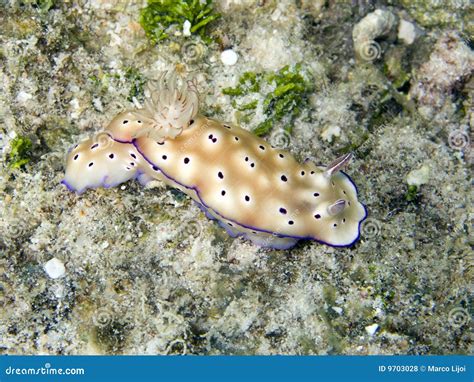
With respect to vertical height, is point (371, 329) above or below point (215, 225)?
below

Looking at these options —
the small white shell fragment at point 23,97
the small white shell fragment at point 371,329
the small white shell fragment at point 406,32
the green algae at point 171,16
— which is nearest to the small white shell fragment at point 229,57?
the green algae at point 171,16

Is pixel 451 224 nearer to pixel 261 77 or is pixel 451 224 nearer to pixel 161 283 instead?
pixel 261 77

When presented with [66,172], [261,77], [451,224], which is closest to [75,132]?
[66,172]

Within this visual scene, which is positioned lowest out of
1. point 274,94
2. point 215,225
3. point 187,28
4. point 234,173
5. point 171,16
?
point 215,225

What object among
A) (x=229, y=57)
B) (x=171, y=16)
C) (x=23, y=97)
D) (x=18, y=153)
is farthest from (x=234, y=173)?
(x=23, y=97)

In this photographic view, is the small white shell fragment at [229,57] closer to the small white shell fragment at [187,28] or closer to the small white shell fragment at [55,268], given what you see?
the small white shell fragment at [187,28]

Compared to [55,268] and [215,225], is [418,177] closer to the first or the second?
[215,225]

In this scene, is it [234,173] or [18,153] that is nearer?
[234,173]

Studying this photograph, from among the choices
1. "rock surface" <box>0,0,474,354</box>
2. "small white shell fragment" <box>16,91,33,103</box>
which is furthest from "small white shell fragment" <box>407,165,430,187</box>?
"small white shell fragment" <box>16,91,33,103</box>
